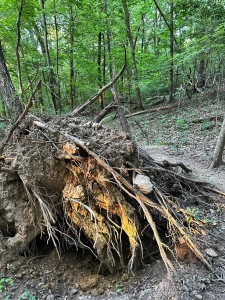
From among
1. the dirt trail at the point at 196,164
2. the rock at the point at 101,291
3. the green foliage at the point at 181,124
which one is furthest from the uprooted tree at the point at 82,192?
the green foliage at the point at 181,124

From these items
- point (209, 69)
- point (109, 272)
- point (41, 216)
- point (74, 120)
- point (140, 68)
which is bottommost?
point (109, 272)

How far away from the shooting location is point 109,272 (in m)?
3.41

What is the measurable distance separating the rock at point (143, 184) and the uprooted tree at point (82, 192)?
0.01 m

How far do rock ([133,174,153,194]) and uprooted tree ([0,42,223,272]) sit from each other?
0.01m

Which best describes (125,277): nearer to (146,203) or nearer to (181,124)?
(146,203)

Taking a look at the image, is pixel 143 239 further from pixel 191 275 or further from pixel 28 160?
pixel 28 160

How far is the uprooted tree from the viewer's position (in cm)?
322

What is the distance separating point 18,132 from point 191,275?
3.61 m

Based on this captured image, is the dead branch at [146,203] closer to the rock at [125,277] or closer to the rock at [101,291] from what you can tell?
the rock at [125,277]

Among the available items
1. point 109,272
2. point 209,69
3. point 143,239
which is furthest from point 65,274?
point 209,69

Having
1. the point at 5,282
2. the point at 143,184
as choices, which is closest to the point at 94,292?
the point at 5,282

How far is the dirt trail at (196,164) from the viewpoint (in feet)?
16.5

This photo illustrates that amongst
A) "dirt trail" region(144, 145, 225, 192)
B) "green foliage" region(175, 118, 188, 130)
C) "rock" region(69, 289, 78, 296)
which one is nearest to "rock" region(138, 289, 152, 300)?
"rock" region(69, 289, 78, 296)

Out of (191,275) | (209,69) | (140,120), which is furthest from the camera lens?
(140,120)
